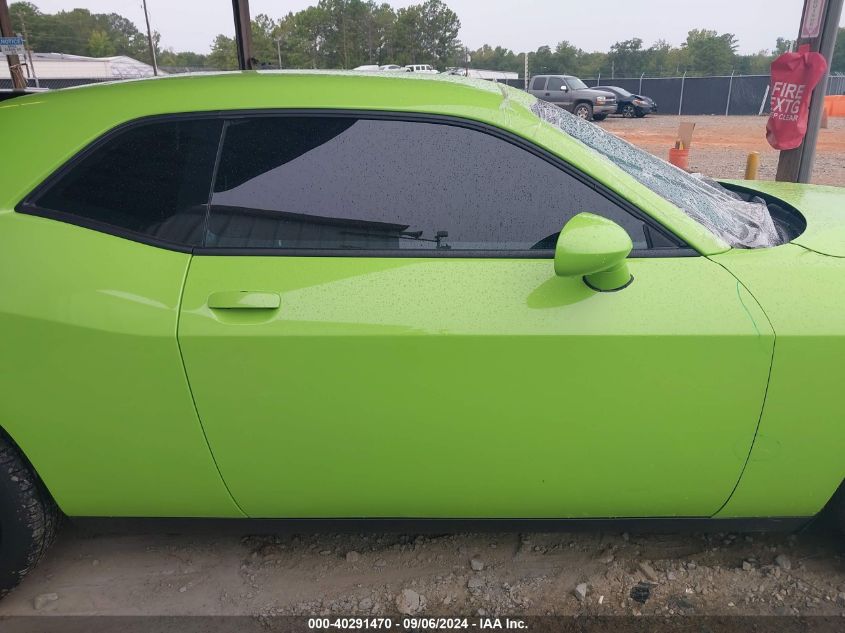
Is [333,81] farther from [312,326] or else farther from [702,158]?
[702,158]

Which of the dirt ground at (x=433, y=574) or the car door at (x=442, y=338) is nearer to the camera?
the car door at (x=442, y=338)

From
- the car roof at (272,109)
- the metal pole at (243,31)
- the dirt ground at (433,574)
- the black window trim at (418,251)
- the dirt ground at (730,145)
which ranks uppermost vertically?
the metal pole at (243,31)

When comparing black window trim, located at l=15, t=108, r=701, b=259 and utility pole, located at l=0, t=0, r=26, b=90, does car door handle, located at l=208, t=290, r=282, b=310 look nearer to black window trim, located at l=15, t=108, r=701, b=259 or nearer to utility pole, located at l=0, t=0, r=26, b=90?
black window trim, located at l=15, t=108, r=701, b=259

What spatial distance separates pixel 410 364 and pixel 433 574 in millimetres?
922

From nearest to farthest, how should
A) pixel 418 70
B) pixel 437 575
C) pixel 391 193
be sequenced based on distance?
1. pixel 391 193
2. pixel 437 575
3. pixel 418 70

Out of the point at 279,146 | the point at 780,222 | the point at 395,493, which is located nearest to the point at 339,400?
the point at 395,493

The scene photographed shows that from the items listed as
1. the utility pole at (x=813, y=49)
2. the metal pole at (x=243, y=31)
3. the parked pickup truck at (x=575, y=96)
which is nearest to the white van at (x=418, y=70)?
the metal pole at (x=243, y=31)

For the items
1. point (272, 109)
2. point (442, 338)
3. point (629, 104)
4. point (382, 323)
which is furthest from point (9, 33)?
point (629, 104)

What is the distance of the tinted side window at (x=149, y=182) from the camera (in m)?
1.80

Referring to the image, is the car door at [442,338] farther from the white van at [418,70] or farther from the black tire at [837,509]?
the white van at [418,70]

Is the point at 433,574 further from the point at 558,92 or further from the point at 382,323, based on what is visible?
the point at 558,92

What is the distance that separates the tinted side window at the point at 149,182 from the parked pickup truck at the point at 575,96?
24.6 m

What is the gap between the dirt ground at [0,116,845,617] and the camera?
6.79 feet

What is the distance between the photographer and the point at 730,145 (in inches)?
695
